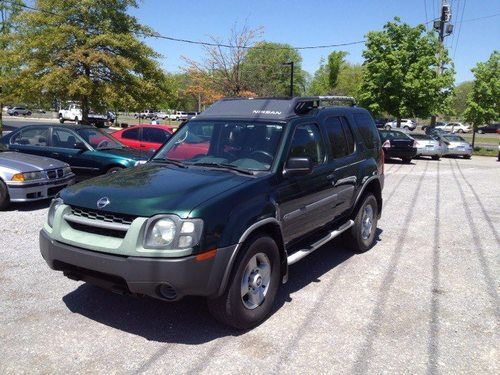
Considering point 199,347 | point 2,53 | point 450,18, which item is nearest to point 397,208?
point 199,347

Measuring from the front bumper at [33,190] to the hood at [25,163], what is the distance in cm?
25

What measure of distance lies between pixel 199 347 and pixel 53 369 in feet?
3.45

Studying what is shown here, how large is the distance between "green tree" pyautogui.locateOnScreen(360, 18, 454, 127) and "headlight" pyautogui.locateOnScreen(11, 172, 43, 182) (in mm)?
21589

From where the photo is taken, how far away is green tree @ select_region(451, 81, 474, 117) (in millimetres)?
28839

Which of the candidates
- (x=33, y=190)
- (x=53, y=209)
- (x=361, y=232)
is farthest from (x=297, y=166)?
(x=33, y=190)

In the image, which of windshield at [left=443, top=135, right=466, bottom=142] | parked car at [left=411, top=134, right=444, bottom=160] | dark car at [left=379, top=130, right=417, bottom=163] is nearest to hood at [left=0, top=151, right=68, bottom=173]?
dark car at [left=379, top=130, right=417, bottom=163]

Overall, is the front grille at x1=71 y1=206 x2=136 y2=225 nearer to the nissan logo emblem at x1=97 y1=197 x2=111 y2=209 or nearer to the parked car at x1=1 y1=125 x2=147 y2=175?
the nissan logo emblem at x1=97 y1=197 x2=111 y2=209

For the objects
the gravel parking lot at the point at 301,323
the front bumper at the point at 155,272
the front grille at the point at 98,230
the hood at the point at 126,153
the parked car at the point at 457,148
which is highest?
the hood at the point at 126,153

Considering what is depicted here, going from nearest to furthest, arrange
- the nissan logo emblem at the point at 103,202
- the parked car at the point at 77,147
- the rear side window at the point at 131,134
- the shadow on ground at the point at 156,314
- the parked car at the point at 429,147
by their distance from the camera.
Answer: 1. the nissan logo emblem at the point at 103,202
2. the shadow on ground at the point at 156,314
3. the parked car at the point at 77,147
4. the rear side window at the point at 131,134
5. the parked car at the point at 429,147

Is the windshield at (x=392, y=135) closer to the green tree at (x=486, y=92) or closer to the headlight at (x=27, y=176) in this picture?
the green tree at (x=486, y=92)

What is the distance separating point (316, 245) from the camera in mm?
4871

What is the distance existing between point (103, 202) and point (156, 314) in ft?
4.01

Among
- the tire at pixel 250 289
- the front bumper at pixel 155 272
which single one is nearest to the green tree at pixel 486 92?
the tire at pixel 250 289

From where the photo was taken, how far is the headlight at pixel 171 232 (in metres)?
3.35
